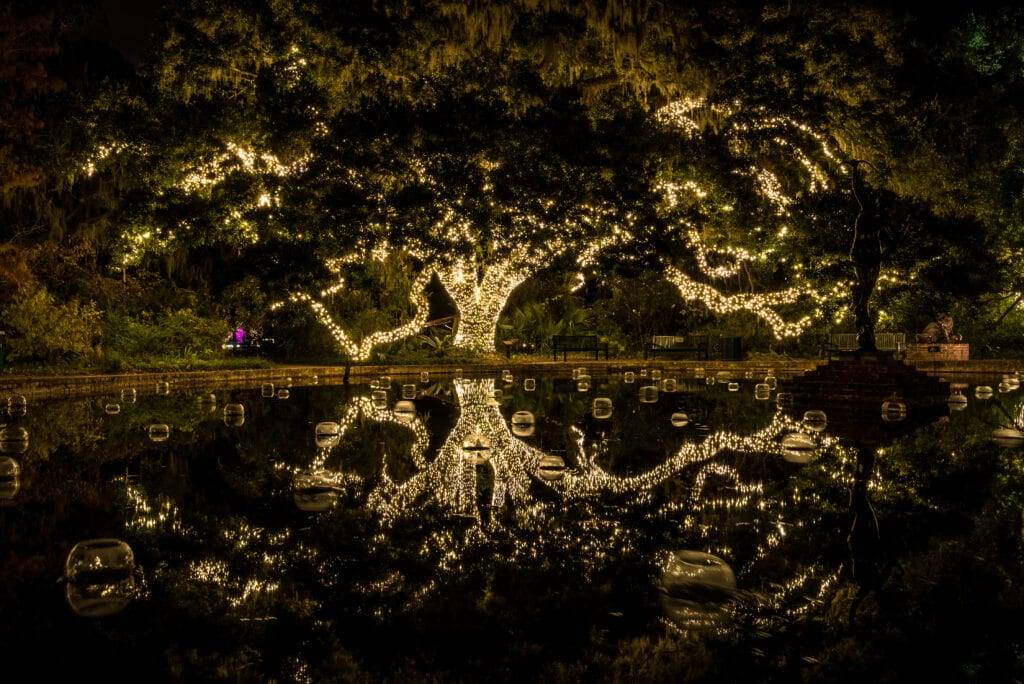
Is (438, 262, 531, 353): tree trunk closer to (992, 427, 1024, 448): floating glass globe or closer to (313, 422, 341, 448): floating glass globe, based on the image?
(313, 422, 341, 448): floating glass globe

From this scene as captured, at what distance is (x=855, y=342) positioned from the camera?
19.0 m

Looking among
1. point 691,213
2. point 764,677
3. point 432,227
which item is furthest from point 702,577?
point 691,213

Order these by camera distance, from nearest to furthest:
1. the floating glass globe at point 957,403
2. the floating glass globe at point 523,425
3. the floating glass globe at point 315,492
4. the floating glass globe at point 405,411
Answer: the floating glass globe at point 315,492 → the floating glass globe at point 523,425 → the floating glass globe at point 405,411 → the floating glass globe at point 957,403

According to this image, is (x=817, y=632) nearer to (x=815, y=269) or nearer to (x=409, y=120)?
(x=409, y=120)

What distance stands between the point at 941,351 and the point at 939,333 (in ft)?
6.04

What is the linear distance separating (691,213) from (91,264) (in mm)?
15051

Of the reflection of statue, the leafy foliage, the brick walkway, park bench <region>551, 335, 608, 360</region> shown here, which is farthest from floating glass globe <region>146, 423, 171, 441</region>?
the reflection of statue

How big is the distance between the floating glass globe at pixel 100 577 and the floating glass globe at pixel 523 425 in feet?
18.2

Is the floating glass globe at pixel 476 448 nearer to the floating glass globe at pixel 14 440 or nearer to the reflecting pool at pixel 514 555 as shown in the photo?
the reflecting pool at pixel 514 555

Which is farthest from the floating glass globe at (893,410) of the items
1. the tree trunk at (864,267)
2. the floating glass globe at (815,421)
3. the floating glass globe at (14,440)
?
the floating glass globe at (14,440)

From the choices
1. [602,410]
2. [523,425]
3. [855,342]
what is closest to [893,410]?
[602,410]

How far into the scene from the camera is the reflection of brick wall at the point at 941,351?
2139 centimetres

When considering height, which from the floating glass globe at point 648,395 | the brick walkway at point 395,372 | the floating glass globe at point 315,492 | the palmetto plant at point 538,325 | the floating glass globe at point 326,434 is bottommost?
the floating glass globe at point 315,492

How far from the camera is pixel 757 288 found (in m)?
27.5
